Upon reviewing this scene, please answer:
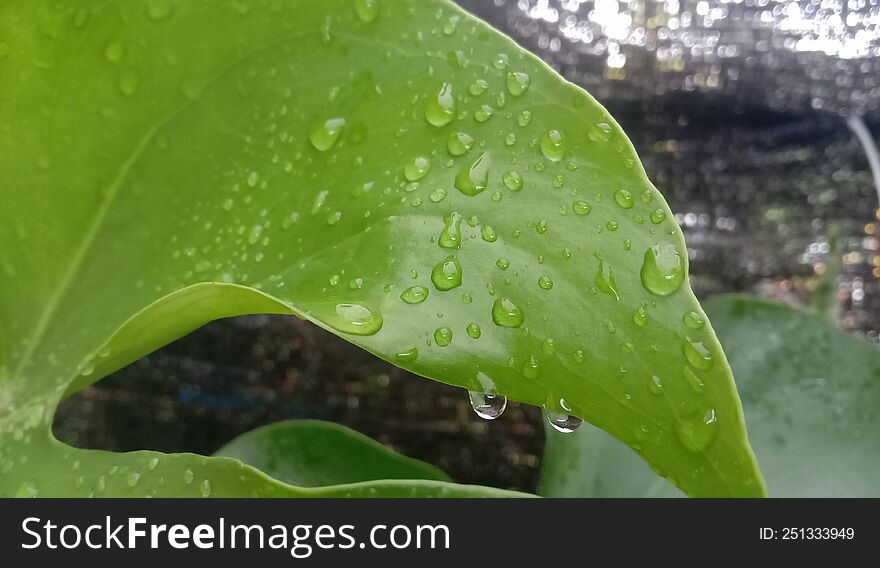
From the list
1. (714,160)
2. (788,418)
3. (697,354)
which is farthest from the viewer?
(714,160)

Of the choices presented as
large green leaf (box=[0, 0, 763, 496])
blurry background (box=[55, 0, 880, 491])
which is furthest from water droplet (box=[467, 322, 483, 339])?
blurry background (box=[55, 0, 880, 491])

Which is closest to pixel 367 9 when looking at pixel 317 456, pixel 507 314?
pixel 507 314

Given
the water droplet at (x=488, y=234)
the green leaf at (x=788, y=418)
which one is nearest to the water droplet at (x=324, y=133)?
the water droplet at (x=488, y=234)

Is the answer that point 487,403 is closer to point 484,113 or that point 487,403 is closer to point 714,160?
point 484,113

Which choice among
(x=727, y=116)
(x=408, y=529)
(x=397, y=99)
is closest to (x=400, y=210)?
(x=397, y=99)

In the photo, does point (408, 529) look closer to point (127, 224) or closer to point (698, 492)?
point (698, 492)

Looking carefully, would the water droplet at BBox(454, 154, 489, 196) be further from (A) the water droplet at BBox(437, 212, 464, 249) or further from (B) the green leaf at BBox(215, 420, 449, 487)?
(B) the green leaf at BBox(215, 420, 449, 487)
